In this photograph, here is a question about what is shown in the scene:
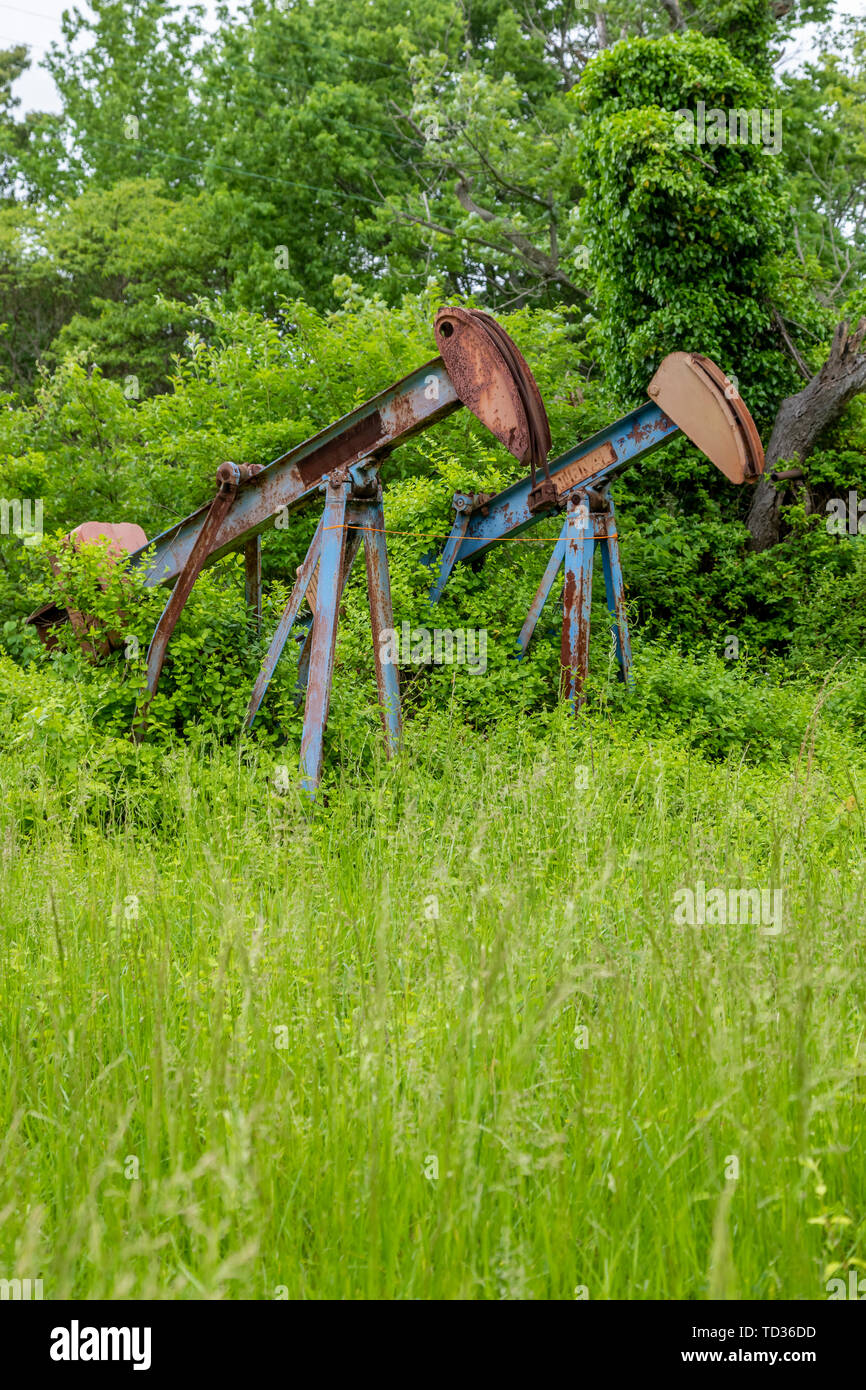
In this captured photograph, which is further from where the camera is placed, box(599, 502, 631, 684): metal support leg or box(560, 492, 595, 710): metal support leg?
box(599, 502, 631, 684): metal support leg

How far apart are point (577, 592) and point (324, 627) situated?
312 cm

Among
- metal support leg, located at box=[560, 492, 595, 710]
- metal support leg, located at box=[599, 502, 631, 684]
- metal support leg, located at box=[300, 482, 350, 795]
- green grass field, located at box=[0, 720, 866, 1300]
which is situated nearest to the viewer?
green grass field, located at box=[0, 720, 866, 1300]

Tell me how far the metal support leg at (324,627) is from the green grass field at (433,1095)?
2.26m

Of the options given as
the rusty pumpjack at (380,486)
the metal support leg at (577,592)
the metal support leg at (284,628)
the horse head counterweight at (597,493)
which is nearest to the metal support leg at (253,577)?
the rusty pumpjack at (380,486)

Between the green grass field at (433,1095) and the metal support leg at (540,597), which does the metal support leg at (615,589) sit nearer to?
the metal support leg at (540,597)

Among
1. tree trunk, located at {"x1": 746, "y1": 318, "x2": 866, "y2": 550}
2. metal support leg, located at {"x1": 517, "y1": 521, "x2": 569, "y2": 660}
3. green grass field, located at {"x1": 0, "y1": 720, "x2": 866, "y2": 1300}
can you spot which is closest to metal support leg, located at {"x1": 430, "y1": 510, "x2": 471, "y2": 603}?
metal support leg, located at {"x1": 517, "y1": 521, "x2": 569, "y2": 660}

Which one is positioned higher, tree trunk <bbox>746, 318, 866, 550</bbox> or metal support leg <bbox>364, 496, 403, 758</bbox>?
tree trunk <bbox>746, 318, 866, 550</bbox>

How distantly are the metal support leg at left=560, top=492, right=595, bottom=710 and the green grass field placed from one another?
487 cm

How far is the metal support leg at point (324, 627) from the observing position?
5996 mm

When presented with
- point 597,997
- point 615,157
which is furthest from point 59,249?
point 597,997

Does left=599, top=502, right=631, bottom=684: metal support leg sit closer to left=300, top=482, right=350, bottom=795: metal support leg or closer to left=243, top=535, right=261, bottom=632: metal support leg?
left=243, top=535, right=261, bottom=632: metal support leg

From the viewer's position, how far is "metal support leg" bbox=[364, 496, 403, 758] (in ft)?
20.3

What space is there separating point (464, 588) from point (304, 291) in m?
17.5

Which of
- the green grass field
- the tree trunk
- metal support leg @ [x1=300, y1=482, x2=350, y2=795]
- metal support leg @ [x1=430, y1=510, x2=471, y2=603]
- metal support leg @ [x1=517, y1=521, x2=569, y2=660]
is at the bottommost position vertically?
the green grass field
